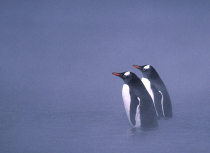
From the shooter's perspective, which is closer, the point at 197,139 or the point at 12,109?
the point at 197,139

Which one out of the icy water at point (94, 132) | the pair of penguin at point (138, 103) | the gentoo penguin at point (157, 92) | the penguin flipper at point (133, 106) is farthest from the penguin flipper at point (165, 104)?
the penguin flipper at point (133, 106)

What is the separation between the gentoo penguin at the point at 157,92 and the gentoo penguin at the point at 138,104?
2.05 feet

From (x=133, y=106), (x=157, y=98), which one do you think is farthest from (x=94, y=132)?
(x=157, y=98)

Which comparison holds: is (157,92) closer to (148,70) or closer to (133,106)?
(148,70)

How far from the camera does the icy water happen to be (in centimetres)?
333

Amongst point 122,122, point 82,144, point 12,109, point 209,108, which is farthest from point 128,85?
point 12,109

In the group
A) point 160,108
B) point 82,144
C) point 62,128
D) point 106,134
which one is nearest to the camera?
point 82,144

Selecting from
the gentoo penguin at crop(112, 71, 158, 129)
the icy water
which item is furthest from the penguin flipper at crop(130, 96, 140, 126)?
the icy water

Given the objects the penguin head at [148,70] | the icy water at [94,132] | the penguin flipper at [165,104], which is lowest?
the icy water at [94,132]

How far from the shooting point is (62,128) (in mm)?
4055

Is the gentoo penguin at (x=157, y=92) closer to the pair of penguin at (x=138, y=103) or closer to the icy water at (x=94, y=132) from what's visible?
the icy water at (x=94, y=132)

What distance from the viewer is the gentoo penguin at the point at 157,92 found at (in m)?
4.44

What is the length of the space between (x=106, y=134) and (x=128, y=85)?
0.74m

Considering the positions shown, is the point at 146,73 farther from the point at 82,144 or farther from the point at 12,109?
the point at 12,109
